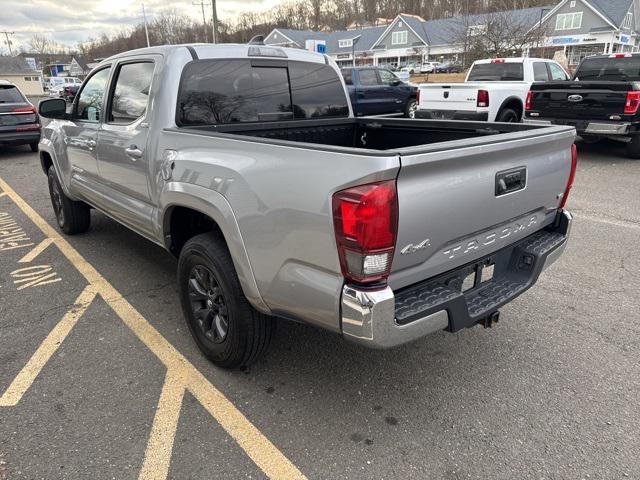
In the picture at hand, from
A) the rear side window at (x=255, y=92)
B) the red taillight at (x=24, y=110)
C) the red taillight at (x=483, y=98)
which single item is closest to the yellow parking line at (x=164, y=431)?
the rear side window at (x=255, y=92)

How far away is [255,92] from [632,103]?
26.0 feet

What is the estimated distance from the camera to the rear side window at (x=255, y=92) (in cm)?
335

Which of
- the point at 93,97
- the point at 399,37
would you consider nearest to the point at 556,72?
the point at 93,97

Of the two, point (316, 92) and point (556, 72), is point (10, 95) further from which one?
point (556, 72)

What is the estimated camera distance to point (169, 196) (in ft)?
10.1

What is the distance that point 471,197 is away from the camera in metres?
2.34

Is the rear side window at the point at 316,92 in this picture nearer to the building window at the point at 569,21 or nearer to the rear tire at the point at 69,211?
the rear tire at the point at 69,211

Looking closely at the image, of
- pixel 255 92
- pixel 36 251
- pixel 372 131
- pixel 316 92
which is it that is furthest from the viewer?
pixel 36 251

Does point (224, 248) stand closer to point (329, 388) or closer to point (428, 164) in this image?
point (329, 388)

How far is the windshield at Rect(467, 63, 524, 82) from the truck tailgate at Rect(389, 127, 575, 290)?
990 centimetres

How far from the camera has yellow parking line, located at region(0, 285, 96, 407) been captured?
2.84 meters

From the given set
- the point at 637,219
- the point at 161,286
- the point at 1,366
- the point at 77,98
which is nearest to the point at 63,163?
the point at 77,98

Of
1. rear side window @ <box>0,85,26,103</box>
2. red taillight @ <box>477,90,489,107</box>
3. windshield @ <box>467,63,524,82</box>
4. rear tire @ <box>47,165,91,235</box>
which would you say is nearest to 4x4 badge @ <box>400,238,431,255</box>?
rear tire @ <box>47,165,91,235</box>

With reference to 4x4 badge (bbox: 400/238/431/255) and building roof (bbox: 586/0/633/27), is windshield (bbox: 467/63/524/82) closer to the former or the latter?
4x4 badge (bbox: 400/238/431/255)
